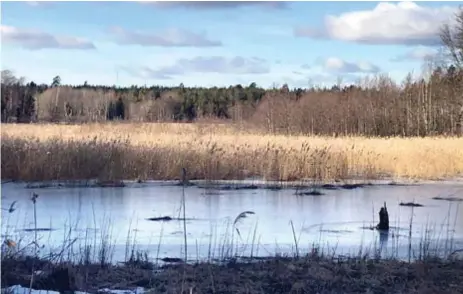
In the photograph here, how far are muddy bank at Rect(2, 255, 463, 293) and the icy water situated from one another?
695mm

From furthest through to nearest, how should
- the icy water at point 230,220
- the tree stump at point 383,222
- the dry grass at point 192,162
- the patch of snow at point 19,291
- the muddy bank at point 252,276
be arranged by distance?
the dry grass at point 192,162, the tree stump at point 383,222, the icy water at point 230,220, the muddy bank at point 252,276, the patch of snow at point 19,291

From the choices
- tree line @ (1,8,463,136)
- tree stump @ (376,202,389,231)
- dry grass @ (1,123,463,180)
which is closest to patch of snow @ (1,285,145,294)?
tree stump @ (376,202,389,231)

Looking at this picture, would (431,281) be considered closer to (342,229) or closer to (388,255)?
(388,255)

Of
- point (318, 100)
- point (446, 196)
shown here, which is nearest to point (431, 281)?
point (446, 196)

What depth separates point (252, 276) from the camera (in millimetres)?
6113

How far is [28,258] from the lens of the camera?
6383 millimetres

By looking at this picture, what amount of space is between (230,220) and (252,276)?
3.62m

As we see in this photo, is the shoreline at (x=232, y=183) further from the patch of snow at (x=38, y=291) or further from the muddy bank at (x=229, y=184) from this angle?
the patch of snow at (x=38, y=291)

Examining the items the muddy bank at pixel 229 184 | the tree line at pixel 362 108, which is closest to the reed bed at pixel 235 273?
the muddy bank at pixel 229 184

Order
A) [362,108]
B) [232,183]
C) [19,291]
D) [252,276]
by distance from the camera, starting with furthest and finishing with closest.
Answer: [362,108], [232,183], [252,276], [19,291]

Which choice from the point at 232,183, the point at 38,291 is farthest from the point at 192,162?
the point at 38,291

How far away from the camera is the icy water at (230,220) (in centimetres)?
783

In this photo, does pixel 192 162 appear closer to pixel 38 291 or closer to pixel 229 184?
pixel 229 184

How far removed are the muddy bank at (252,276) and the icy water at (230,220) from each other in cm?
70
